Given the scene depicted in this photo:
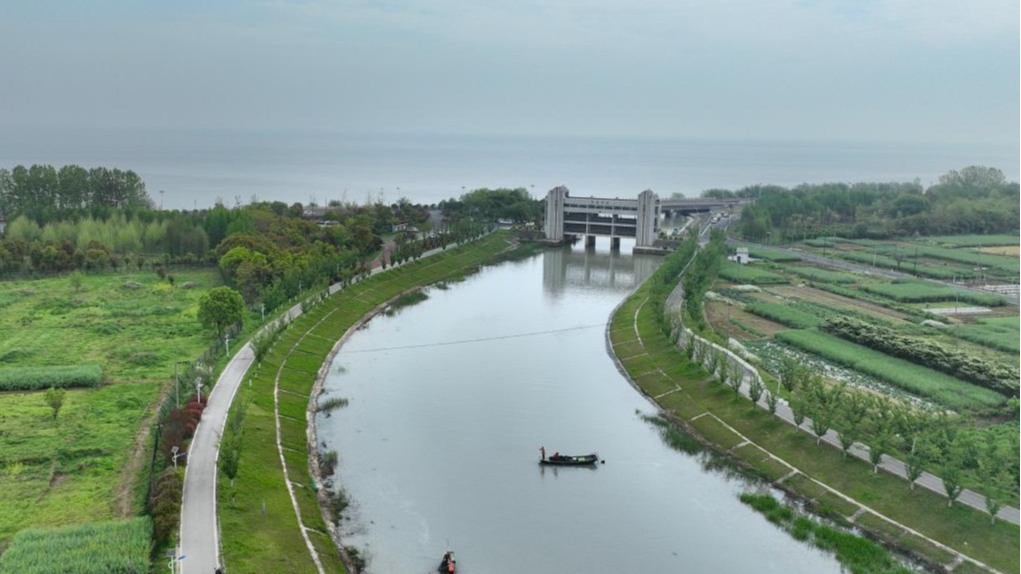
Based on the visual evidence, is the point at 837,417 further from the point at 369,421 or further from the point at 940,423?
the point at 369,421

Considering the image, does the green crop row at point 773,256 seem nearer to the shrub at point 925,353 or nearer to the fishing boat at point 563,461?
the shrub at point 925,353

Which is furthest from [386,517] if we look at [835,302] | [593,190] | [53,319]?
[593,190]

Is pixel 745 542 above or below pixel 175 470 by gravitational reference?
below

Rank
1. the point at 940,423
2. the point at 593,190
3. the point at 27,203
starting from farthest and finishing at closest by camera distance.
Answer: the point at 593,190, the point at 27,203, the point at 940,423

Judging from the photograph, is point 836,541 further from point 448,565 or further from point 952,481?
point 448,565

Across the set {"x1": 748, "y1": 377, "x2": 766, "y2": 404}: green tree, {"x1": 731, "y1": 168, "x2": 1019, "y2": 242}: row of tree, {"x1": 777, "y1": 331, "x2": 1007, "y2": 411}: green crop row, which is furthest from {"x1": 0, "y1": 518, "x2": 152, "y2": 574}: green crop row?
{"x1": 731, "y1": 168, "x2": 1019, "y2": 242}: row of tree
